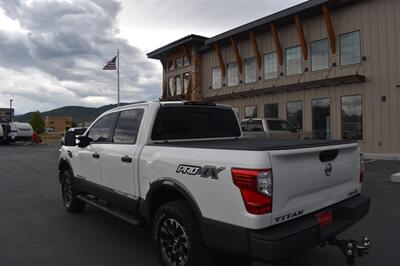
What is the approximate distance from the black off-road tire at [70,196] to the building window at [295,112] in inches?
583

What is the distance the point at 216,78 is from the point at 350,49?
1010cm

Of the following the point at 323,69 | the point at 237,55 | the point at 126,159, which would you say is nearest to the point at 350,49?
the point at 323,69

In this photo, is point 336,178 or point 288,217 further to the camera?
point 336,178

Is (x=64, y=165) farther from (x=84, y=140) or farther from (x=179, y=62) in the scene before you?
(x=179, y=62)

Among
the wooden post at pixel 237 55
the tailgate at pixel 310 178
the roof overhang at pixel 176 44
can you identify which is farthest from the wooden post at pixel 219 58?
the tailgate at pixel 310 178

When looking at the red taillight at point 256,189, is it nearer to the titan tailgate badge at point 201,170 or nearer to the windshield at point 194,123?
the titan tailgate badge at point 201,170

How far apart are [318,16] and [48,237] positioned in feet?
56.4

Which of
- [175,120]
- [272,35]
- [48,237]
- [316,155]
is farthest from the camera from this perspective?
[272,35]

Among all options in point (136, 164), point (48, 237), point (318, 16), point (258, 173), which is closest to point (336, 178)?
point (258, 173)

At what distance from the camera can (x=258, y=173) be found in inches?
113

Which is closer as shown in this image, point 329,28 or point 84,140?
point 84,140

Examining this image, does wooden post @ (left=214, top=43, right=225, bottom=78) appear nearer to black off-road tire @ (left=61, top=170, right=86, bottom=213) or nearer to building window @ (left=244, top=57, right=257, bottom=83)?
building window @ (left=244, top=57, right=257, bottom=83)

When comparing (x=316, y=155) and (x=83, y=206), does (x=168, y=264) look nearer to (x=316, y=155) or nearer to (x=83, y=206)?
(x=316, y=155)

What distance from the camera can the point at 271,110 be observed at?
2072 cm
